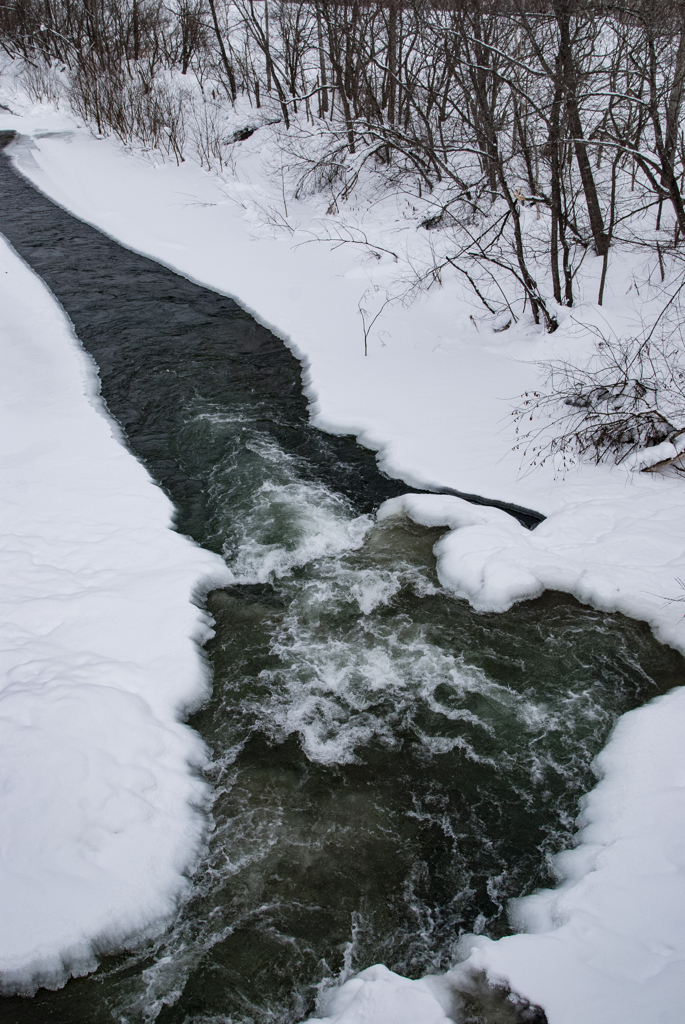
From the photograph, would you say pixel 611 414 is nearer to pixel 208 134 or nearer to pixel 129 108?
pixel 208 134

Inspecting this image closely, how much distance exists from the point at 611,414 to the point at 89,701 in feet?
16.5

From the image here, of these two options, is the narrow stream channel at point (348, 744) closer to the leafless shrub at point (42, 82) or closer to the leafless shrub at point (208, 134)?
the leafless shrub at point (208, 134)

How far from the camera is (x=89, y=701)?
3869 mm

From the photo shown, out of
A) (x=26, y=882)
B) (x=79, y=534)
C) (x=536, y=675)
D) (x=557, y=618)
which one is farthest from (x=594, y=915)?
(x=79, y=534)

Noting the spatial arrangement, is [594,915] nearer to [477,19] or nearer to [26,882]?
[26,882]

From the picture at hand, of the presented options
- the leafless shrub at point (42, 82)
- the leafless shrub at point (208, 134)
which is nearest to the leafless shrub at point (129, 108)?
the leafless shrub at point (208, 134)

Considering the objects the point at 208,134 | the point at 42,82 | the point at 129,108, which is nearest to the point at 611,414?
the point at 208,134

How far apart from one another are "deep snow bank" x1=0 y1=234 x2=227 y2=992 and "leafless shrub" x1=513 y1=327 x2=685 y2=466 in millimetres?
3622

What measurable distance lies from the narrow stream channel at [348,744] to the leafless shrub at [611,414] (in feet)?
5.56

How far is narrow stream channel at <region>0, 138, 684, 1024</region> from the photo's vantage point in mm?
2977

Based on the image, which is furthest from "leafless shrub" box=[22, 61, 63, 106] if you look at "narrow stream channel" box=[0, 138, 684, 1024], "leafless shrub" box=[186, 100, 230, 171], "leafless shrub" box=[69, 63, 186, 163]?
"narrow stream channel" box=[0, 138, 684, 1024]

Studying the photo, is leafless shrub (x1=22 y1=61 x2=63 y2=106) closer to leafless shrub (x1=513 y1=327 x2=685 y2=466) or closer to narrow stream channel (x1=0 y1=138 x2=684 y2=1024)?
narrow stream channel (x1=0 y1=138 x2=684 y2=1024)

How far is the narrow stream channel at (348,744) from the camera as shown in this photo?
298 centimetres

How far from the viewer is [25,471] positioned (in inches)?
244
